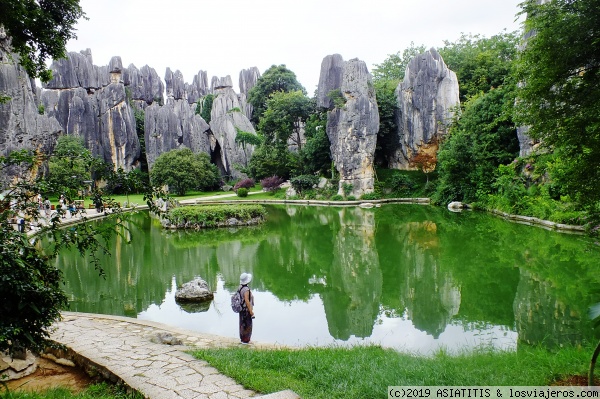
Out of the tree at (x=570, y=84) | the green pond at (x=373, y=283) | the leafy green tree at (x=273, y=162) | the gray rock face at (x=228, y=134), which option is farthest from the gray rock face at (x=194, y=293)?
the gray rock face at (x=228, y=134)

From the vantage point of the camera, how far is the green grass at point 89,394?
313 cm

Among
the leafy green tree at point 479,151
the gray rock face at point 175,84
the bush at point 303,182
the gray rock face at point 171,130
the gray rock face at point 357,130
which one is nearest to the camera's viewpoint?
the leafy green tree at point 479,151

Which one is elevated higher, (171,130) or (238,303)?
(171,130)

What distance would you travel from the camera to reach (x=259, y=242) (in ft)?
44.5

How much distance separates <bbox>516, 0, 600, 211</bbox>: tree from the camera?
388 cm

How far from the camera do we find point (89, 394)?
11.3ft

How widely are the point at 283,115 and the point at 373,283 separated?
23.3m

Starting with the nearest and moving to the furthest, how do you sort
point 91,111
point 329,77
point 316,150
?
point 316,150
point 329,77
point 91,111

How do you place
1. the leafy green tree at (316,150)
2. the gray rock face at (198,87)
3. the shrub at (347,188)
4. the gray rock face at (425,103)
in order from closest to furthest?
the shrub at (347,188) < the gray rock face at (425,103) < the leafy green tree at (316,150) < the gray rock face at (198,87)

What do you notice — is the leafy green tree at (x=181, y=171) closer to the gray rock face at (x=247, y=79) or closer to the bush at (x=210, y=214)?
the bush at (x=210, y=214)

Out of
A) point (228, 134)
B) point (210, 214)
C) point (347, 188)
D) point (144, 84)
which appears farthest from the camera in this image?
point (144, 84)

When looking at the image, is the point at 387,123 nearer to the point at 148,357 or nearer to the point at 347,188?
the point at 347,188

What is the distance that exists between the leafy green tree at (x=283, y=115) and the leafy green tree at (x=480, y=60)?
10.7 metres

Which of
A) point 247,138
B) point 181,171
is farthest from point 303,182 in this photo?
point 247,138
